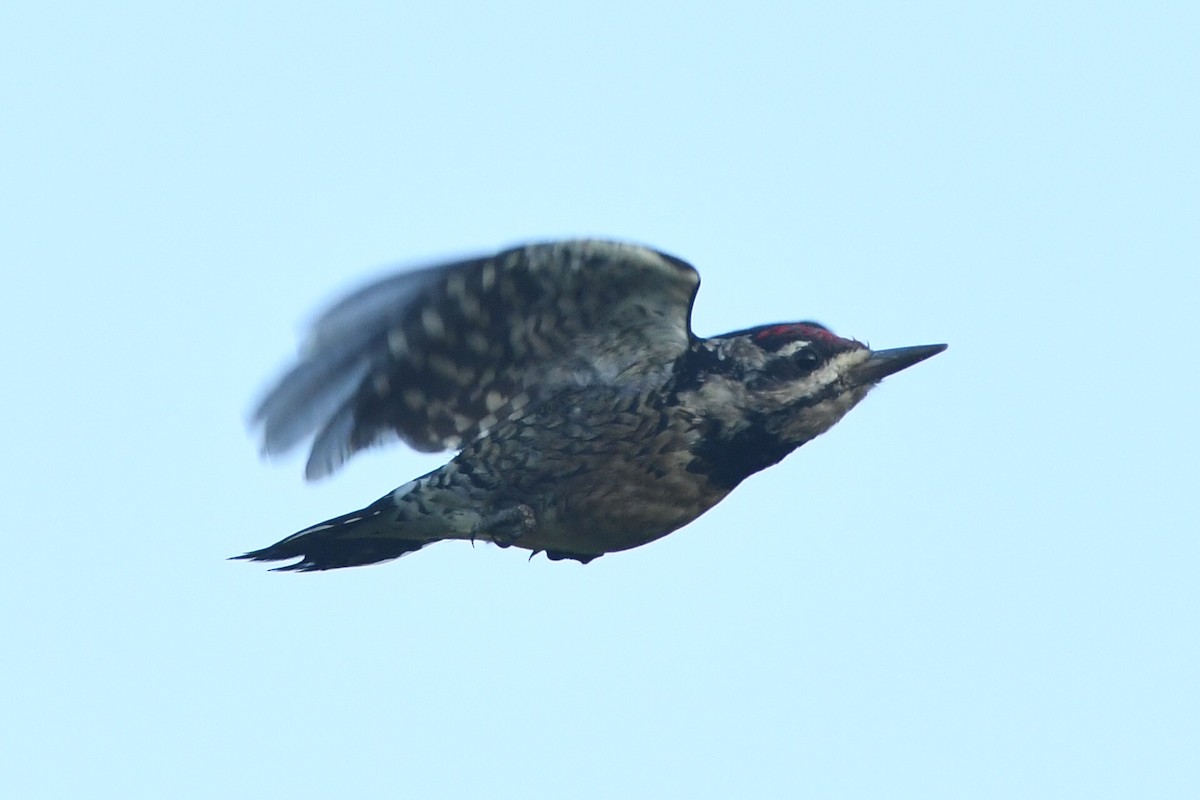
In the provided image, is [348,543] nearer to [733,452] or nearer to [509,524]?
[509,524]

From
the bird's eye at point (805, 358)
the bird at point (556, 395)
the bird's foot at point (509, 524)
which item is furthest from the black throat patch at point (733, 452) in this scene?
the bird's foot at point (509, 524)

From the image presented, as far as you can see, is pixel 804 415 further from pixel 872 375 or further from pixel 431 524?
pixel 431 524

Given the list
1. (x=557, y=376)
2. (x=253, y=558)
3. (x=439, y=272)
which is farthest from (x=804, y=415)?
(x=253, y=558)

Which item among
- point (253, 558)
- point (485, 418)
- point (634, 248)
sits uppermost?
point (634, 248)

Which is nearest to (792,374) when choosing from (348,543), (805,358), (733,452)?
(805,358)

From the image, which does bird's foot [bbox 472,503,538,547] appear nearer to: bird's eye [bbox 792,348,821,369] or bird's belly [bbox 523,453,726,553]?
bird's belly [bbox 523,453,726,553]

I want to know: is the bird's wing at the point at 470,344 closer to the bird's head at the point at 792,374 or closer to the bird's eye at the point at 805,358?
the bird's head at the point at 792,374
